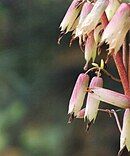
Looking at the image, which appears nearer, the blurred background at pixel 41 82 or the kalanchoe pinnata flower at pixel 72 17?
the kalanchoe pinnata flower at pixel 72 17

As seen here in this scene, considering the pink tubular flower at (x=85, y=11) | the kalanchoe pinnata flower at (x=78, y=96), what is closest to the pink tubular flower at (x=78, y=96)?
the kalanchoe pinnata flower at (x=78, y=96)

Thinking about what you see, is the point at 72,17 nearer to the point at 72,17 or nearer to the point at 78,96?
the point at 72,17

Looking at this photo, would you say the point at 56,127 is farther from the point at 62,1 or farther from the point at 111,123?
the point at 62,1

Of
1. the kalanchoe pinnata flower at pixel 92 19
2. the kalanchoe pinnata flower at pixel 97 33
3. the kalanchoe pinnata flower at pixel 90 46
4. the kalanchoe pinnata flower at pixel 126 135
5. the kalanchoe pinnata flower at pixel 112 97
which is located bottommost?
the kalanchoe pinnata flower at pixel 126 135

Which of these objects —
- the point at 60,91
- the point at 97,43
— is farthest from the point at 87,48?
the point at 60,91

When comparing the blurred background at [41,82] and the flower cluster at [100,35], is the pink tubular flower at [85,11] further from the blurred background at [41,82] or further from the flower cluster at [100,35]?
the blurred background at [41,82]

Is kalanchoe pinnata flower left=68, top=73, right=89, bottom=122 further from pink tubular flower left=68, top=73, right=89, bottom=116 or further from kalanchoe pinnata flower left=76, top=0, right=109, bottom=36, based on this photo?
kalanchoe pinnata flower left=76, top=0, right=109, bottom=36

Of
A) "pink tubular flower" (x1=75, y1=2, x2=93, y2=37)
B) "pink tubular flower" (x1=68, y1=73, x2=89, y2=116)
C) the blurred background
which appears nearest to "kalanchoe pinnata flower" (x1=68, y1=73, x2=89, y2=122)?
"pink tubular flower" (x1=68, y1=73, x2=89, y2=116)

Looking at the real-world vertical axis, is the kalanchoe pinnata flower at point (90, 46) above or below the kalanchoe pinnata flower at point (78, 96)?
above
